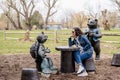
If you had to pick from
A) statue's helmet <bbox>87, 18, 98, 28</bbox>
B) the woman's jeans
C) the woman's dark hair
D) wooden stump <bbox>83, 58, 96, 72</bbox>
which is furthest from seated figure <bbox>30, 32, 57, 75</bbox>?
statue's helmet <bbox>87, 18, 98, 28</bbox>

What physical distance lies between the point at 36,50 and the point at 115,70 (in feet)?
6.69

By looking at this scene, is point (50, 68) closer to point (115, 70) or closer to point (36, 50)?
point (36, 50)

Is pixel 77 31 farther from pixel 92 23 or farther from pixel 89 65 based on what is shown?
pixel 92 23

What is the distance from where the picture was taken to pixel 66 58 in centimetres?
663

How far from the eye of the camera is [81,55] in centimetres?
677

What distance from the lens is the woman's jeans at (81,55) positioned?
6.61 metres

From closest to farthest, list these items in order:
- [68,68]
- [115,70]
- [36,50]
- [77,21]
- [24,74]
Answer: [24,74] < [36,50] < [68,68] < [115,70] < [77,21]

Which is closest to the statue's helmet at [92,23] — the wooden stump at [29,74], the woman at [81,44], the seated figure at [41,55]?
the woman at [81,44]

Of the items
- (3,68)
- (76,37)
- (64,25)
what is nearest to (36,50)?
(76,37)

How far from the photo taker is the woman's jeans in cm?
661

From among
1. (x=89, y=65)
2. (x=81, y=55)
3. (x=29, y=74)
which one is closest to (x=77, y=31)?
(x=81, y=55)

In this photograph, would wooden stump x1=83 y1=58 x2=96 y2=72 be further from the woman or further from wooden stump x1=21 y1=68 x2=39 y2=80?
wooden stump x1=21 y1=68 x2=39 y2=80

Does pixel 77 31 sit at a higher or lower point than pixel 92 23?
lower

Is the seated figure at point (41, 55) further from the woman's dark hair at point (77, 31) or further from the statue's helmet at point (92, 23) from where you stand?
the statue's helmet at point (92, 23)
